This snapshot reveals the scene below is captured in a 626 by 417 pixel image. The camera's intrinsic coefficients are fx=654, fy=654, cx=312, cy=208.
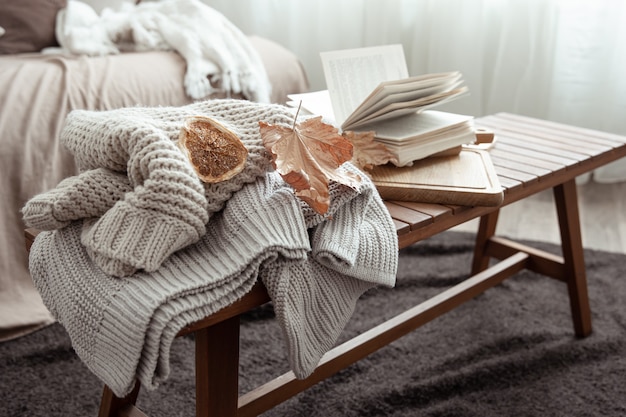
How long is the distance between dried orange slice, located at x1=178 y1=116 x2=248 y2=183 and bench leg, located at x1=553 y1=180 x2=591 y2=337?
821 mm

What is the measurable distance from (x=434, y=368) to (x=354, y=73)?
0.60 m

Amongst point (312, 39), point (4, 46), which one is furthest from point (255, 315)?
point (312, 39)

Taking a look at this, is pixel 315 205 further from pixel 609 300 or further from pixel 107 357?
pixel 609 300

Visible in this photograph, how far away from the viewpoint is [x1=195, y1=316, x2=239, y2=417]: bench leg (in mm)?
730

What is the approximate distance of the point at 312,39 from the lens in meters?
2.56

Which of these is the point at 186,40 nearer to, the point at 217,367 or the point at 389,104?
the point at 389,104

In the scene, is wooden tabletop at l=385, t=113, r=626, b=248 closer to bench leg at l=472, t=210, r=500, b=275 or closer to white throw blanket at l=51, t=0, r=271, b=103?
bench leg at l=472, t=210, r=500, b=275

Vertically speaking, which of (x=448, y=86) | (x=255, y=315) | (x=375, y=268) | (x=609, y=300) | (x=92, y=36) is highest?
(x=92, y=36)

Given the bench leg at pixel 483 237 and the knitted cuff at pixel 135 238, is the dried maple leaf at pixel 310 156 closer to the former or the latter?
the knitted cuff at pixel 135 238

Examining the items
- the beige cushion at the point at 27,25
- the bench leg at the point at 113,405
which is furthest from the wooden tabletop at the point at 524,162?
the beige cushion at the point at 27,25

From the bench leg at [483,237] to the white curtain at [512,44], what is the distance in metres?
0.87

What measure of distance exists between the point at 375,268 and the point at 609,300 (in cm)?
100

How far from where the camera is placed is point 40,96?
4.75 ft

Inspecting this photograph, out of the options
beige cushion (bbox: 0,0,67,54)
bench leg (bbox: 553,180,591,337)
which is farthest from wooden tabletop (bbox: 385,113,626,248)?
beige cushion (bbox: 0,0,67,54)
